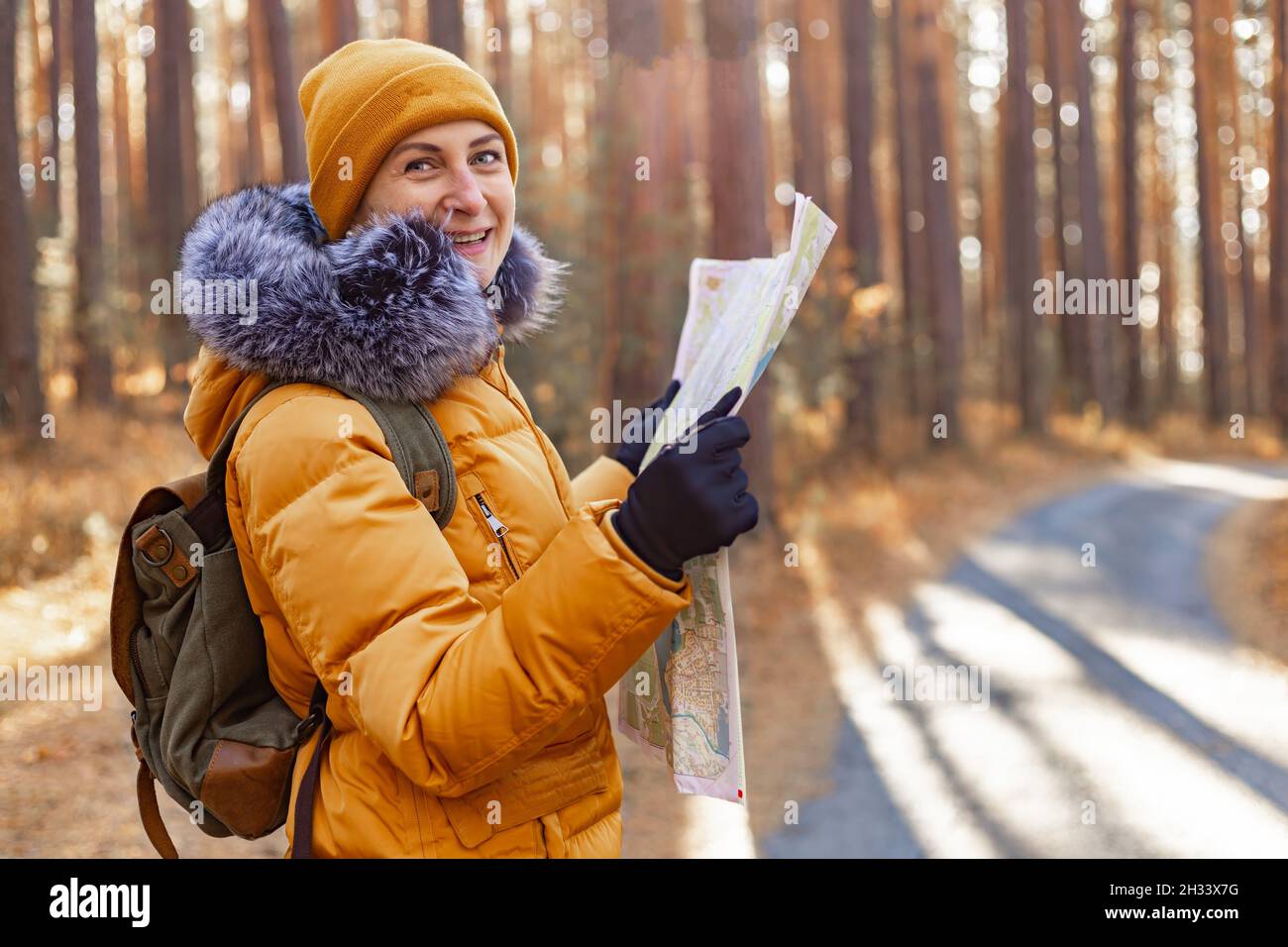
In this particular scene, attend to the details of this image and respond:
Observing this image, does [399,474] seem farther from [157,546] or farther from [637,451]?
[637,451]

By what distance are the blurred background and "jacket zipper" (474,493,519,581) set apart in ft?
2.15

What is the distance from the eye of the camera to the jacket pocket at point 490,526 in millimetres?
1865

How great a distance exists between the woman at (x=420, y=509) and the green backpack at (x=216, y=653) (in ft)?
0.14

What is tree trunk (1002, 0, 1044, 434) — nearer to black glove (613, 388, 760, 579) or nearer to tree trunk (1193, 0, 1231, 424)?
tree trunk (1193, 0, 1231, 424)

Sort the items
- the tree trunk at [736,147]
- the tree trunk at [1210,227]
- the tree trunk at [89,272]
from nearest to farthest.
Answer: the tree trunk at [736,147], the tree trunk at [89,272], the tree trunk at [1210,227]

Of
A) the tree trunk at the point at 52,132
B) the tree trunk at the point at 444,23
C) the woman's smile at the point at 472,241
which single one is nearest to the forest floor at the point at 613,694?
the tree trunk at the point at 52,132

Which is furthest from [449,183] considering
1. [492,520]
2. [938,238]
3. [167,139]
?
[938,238]

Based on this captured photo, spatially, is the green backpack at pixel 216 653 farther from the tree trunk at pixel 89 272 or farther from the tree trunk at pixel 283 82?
the tree trunk at pixel 89 272

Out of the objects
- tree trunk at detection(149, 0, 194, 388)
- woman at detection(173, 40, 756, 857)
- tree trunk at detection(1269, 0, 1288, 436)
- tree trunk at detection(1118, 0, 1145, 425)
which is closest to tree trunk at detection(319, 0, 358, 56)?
tree trunk at detection(149, 0, 194, 388)

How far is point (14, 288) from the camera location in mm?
9625

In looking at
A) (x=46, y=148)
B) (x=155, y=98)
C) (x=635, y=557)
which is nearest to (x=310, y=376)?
(x=635, y=557)

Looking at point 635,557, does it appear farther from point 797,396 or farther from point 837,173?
point 837,173
